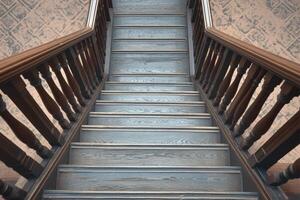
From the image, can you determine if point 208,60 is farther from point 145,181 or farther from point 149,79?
point 145,181

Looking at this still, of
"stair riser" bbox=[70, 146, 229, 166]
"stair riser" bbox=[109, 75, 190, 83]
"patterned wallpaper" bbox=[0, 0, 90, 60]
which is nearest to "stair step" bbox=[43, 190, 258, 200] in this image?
"stair riser" bbox=[70, 146, 229, 166]

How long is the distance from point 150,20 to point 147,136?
2.49 m

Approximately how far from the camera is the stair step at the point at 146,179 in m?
1.93

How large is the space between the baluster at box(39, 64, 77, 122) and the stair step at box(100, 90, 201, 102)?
98 centimetres

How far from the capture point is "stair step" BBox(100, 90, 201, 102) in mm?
3400

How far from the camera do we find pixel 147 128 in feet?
8.32

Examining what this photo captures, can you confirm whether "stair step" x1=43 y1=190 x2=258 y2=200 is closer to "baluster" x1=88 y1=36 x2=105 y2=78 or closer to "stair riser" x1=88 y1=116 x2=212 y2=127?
"stair riser" x1=88 y1=116 x2=212 y2=127

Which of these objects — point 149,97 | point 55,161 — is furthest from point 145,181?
point 149,97

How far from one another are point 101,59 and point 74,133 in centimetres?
164

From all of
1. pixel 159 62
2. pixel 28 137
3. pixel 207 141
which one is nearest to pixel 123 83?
pixel 159 62

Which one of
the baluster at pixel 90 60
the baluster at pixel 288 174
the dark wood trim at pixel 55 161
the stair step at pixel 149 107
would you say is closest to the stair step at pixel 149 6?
the baluster at pixel 90 60

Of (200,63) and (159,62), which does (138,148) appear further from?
(159,62)

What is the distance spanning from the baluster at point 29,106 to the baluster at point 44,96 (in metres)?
0.11

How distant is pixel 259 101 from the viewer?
1820 mm
